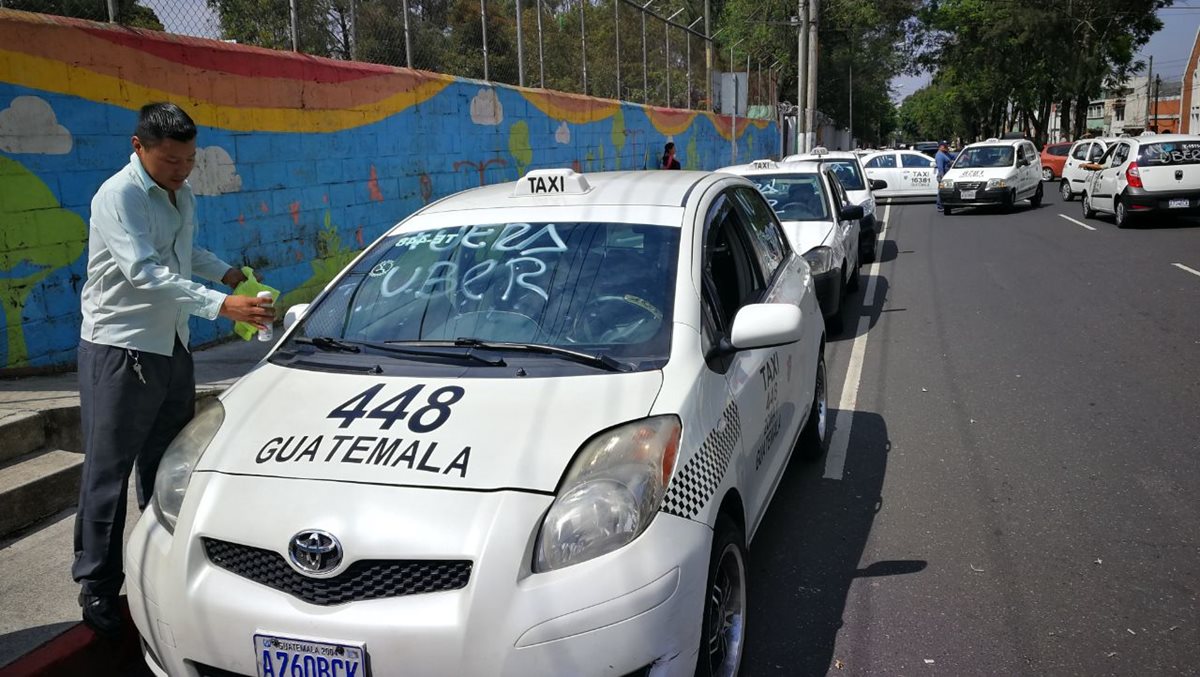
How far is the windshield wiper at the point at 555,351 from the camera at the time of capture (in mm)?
3160

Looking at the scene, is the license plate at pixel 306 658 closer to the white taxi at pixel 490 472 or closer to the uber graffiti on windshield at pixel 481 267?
the white taxi at pixel 490 472

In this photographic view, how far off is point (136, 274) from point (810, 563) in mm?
3013

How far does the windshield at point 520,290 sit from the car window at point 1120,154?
1648 cm

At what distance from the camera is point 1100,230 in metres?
16.8

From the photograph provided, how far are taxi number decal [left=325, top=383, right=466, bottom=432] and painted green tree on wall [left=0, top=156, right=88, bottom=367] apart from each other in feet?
14.6

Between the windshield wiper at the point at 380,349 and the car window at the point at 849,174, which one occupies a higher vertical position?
the car window at the point at 849,174

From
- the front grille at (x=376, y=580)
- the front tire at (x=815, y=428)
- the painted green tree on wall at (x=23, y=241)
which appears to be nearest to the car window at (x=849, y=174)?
the front tire at (x=815, y=428)

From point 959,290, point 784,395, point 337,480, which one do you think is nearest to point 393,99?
point 959,290

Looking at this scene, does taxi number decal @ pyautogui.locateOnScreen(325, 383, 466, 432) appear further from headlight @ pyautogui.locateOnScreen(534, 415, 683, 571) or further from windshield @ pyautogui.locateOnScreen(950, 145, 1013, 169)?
windshield @ pyautogui.locateOnScreen(950, 145, 1013, 169)

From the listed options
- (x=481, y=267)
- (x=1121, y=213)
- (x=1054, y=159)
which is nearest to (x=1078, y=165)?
(x=1121, y=213)

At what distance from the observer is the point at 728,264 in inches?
161

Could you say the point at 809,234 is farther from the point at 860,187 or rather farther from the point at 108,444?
the point at 108,444

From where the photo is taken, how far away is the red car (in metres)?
33.9

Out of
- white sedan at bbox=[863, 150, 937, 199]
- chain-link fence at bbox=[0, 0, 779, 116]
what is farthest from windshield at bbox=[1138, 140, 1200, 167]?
white sedan at bbox=[863, 150, 937, 199]
